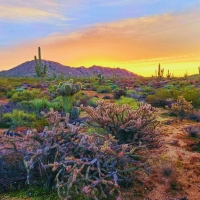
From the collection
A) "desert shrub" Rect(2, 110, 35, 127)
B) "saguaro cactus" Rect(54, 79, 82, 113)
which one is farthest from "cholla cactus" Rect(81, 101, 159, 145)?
"saguaro cactus" Rect(54, 79, 82, 113)

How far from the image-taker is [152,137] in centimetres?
613

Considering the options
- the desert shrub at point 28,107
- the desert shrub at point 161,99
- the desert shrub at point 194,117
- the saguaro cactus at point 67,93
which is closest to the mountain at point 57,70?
the desert shrub at point 161,99

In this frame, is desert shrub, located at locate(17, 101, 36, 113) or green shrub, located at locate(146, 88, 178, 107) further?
green shrub, located at locate(146, 88, 178, 107)

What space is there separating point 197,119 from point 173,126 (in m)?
1.78

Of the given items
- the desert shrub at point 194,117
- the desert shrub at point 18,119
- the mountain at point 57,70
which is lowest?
the desert shrub at point 194,117

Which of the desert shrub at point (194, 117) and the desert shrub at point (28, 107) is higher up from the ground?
the desert shrub at point (28, 107)

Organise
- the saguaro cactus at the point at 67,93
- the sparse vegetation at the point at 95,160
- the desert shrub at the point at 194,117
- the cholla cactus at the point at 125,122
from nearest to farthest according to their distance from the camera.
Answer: the sparse vegetation at the point at 95,160
the cholla cactus at the point at 125,122
the desert shrub at the point at 194,117
the saguaro cactus at the point at 67,93

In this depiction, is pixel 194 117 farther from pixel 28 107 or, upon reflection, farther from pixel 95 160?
pixel 95 160

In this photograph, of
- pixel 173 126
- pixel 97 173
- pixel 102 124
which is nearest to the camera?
pixel 97 173

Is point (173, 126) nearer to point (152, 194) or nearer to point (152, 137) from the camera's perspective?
point (152, 137)

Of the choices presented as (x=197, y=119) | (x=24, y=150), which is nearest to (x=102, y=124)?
(x=24, y=150)

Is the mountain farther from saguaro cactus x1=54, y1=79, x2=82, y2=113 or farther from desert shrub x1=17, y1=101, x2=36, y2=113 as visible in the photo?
saguaro cactus x1=54, y1=79, x2=82, y2=113

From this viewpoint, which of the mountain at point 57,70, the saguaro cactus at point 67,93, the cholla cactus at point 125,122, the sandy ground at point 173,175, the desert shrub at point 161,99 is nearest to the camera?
the sandy ground at point 173,175

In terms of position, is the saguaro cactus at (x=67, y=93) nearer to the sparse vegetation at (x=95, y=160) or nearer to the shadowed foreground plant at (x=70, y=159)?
the sparse vegetation at (x=95, y=160)
